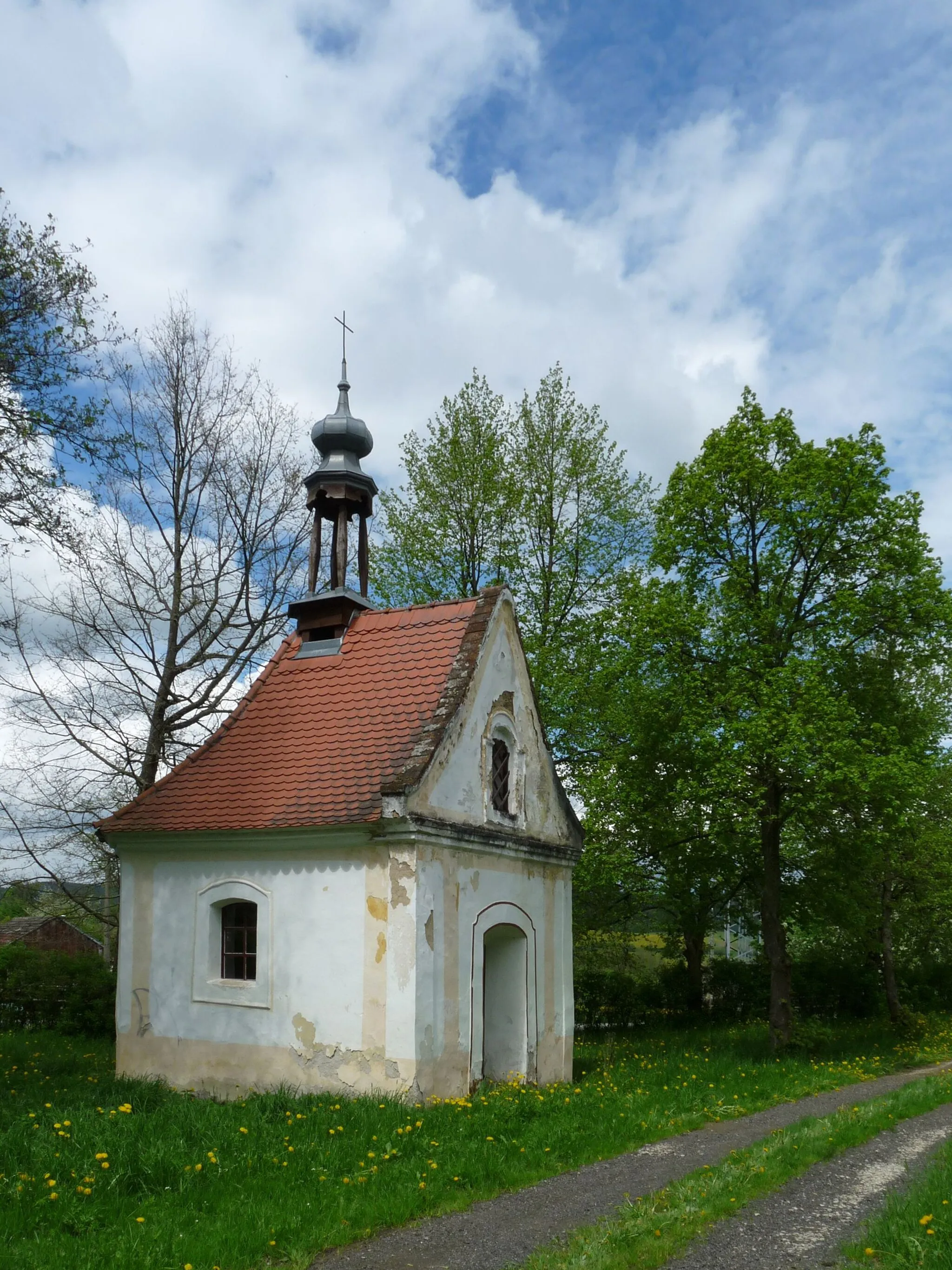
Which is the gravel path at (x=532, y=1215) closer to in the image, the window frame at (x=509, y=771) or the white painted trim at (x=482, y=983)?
the white painted trim at (x=482, y=983)

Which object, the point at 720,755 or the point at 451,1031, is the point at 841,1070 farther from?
the point at 451,1031

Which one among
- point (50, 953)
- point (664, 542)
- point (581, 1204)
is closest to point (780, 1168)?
point (581, 1204)

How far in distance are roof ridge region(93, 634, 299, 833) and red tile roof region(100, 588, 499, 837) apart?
20 mm

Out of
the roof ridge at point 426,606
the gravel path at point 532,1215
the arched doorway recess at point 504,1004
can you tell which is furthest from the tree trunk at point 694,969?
the gravel path at point 532,1215

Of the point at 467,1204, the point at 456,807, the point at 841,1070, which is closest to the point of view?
the point at 467,1204

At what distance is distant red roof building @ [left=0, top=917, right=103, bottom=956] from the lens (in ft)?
104

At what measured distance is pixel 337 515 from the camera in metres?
15.8

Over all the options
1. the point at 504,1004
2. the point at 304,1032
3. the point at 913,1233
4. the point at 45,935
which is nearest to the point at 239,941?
the point at 304,1032

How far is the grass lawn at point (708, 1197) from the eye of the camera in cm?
591

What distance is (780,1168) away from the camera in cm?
809

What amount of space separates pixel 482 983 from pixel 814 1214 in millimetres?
5529

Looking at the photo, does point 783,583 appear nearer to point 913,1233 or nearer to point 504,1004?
point 504,1004

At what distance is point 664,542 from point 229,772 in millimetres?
8460

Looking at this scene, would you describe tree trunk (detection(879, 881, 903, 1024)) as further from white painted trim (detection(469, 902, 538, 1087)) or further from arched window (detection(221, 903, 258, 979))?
arched window (detection(221, 903, 258, 979))
